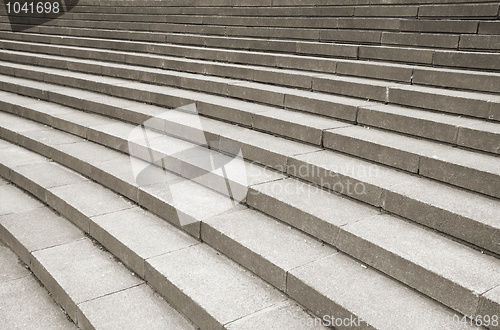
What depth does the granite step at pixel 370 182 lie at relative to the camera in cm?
272

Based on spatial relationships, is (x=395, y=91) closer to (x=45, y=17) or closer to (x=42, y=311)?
(x=42, y=311)

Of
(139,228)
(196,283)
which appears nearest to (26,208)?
(139,228)

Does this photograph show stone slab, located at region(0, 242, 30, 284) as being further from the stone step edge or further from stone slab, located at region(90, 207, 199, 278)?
the stone step edge

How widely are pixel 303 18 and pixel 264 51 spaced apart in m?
0.72

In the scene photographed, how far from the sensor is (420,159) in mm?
3322

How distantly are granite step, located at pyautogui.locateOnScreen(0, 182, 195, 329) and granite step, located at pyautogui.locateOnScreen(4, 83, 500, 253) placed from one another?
94 centimetres

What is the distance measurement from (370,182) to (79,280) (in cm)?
217

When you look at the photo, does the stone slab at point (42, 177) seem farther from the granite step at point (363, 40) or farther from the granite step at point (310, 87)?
the granite step at point (363, 40)

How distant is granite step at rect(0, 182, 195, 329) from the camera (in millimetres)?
2914

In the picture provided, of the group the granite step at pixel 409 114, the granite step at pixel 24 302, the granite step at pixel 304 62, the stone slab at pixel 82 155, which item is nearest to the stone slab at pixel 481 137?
the granite step at pixel 409 114

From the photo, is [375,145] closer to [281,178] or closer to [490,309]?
[281,178]

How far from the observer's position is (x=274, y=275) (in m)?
2.88

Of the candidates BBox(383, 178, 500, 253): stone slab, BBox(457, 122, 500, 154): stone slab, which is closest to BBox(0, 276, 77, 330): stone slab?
BBox(383, 178, 500, 253): stone slab

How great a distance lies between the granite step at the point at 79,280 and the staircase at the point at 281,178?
0.05 feet
